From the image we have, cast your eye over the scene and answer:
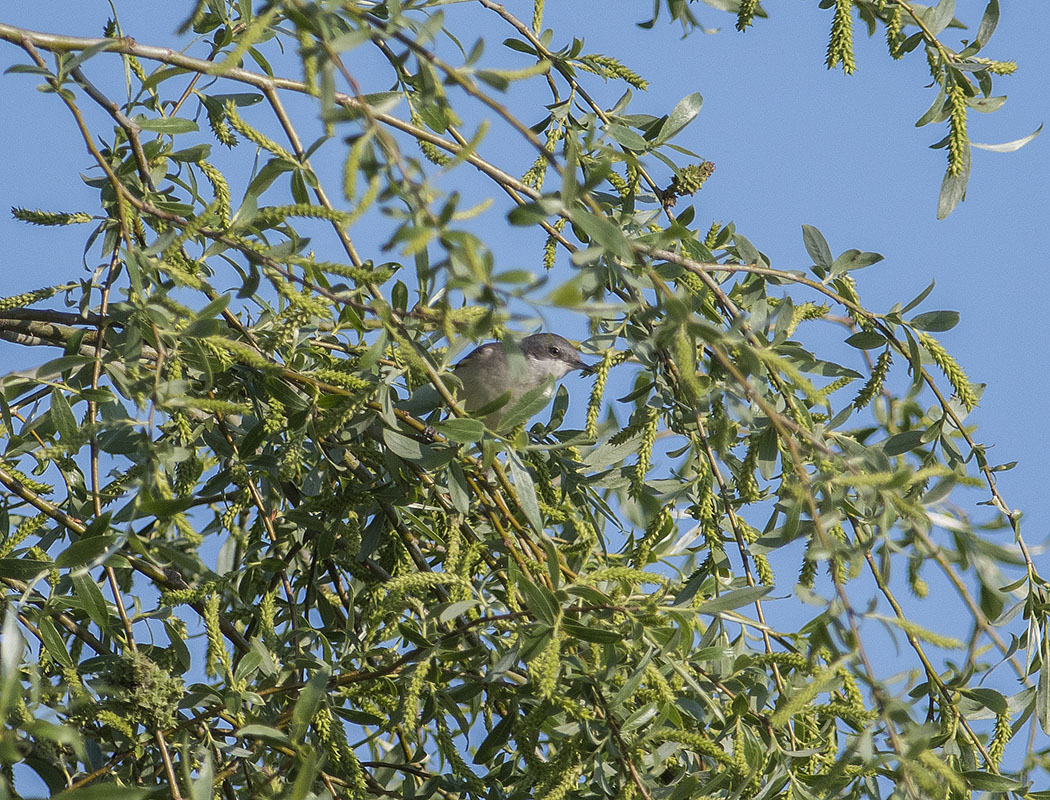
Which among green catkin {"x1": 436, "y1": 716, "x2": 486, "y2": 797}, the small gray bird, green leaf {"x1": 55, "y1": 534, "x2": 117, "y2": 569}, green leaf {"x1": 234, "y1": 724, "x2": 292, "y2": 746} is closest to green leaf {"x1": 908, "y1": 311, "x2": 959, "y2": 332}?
green catkin {"x1": 436, "y1": 716, "x2": 486, "y2": 797}

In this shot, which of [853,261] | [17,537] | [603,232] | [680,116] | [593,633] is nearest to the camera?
[603,232]

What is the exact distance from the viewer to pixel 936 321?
2828mm

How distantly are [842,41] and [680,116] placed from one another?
65 centimetres

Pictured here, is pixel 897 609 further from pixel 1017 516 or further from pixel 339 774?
pixel 339 774

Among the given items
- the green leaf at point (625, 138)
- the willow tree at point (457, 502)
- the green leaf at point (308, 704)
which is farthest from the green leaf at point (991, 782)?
the green leaf at point (625, 138)

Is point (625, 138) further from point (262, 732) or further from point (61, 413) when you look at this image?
point (262, 732)

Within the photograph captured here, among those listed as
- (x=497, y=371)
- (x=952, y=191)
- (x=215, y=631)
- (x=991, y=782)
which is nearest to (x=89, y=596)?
(x=215, y=631)

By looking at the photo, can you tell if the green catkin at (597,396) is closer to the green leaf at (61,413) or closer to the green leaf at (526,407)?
the green leaf at (526,407)

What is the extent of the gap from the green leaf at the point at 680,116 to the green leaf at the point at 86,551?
179cm

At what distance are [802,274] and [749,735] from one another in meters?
1.12

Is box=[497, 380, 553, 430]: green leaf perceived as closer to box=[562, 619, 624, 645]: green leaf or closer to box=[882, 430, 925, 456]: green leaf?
box=[562, 619, 624, 645]: green leaf

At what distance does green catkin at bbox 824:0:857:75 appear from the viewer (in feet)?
8.23

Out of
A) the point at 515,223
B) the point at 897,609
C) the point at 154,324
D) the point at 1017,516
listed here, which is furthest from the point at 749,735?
the point at 154,324

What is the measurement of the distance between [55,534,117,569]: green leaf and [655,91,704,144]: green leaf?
5.86ft
